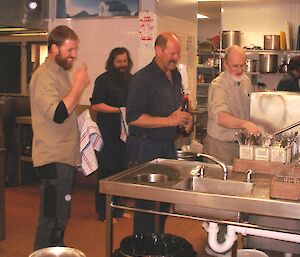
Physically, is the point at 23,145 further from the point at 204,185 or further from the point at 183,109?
the point at 204,185

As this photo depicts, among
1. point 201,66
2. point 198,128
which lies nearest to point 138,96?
point 198,128

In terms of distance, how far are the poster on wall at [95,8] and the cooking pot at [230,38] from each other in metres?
2.47

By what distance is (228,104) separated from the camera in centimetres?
390

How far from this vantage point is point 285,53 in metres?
7.38

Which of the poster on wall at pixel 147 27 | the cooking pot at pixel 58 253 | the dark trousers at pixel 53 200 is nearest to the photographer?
the cooking pot at pixel 58 253

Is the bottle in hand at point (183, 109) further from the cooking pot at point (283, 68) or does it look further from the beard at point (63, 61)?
the cooking pot at point (283, 68)

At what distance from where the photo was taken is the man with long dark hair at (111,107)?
454cm

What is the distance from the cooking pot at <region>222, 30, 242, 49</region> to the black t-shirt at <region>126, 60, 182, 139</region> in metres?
4.15

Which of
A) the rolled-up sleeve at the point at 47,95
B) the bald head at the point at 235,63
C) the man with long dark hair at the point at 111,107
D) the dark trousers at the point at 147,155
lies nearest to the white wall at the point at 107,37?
the man with long dark hair at the point at 111,107

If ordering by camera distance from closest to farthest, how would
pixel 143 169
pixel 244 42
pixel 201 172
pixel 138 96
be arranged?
pixel 201 172 → pixel 143 169 → pixel 138 96 → pixel 244 42

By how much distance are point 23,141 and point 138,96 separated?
293 cm

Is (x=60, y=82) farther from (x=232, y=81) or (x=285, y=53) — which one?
(x=285, y=53)

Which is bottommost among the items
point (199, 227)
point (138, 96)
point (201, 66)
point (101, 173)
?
point (199, 227)

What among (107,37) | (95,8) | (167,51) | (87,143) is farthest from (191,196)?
(95,8)
